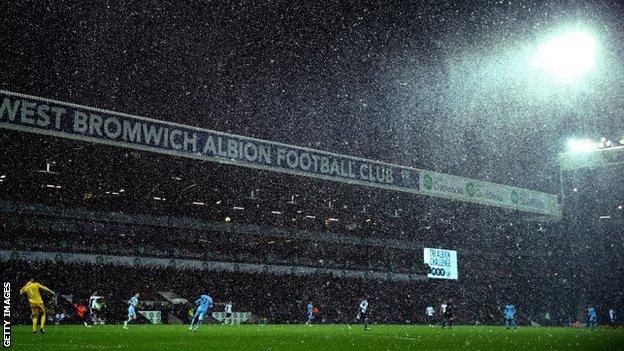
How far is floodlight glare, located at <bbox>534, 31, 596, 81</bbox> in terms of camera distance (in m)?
26.4

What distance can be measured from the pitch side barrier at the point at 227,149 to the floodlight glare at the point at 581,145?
5.53 m

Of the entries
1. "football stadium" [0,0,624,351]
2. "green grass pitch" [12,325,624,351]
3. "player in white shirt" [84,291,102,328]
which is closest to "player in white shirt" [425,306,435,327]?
"football stadium" [0,0,624,351]

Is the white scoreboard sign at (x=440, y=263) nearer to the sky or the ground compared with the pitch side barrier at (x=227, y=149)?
nearer to the ground

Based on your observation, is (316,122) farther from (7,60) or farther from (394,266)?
(394,266)

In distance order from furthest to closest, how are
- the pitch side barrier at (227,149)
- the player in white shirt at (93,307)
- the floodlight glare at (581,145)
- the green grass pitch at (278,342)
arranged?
the floodlight glare at (581,145), the player in white shirt at (93,307), the pitch side barrier at (227,149), the green grass pitch at (278,342)

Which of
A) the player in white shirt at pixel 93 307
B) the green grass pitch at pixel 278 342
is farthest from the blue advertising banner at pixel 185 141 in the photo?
the player in white shirt at pixel 93 307

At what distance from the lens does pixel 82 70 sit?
2066cm

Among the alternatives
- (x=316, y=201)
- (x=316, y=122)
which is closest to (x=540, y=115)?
(x=316, y=122)

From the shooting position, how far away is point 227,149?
1048 inches

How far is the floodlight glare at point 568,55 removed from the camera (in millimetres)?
26375

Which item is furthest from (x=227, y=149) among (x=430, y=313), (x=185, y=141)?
(x=430, y=313)

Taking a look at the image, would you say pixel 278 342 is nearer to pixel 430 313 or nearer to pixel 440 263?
pixel 430 313

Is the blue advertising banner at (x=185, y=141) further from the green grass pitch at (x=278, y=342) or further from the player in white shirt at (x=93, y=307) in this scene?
the player in white shirt at (x=93, y=307)

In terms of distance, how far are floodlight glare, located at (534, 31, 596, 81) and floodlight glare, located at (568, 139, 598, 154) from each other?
1508 centimetres
